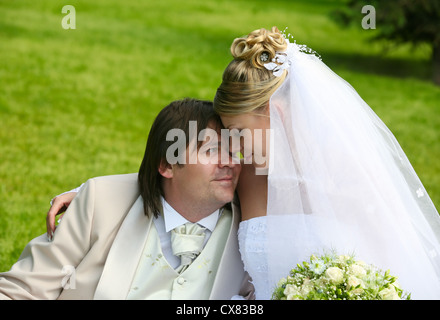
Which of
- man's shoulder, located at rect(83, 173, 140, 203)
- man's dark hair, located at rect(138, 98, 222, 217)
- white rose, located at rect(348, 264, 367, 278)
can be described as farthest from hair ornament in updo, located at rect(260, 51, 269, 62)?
white rose, located at rect(348, 264, 367, 278)

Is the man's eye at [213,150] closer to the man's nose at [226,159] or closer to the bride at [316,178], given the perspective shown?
the man's nose at [226,159]

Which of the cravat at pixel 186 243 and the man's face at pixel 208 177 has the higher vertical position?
the man's face at pixel 208 177

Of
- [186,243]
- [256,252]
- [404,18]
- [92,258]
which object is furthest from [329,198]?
[404,18]

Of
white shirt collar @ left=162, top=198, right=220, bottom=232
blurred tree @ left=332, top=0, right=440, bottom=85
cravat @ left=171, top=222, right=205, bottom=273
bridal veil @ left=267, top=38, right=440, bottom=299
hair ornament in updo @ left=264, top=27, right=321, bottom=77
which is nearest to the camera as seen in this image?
bridal veil @ left=267, top=38, right=440, bottom=299

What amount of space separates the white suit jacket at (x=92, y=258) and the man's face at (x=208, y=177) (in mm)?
233

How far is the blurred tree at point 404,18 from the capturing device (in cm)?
1428

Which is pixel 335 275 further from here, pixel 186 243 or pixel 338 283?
pixel 186 243

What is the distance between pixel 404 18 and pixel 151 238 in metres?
11.9

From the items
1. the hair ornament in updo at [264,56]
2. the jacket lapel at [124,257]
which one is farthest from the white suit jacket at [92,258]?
the hair ornament in updo at [264,56]

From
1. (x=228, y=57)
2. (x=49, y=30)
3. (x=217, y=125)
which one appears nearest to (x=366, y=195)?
(x=217, y=125)

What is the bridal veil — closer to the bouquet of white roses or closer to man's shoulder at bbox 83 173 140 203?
the bouquet of white roses

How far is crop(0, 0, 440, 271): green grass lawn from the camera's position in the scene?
27.3 feet

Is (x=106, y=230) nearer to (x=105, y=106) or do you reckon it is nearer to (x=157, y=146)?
(x=157, y=146)

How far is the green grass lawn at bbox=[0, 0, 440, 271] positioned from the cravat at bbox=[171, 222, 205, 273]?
2168 millimetres
